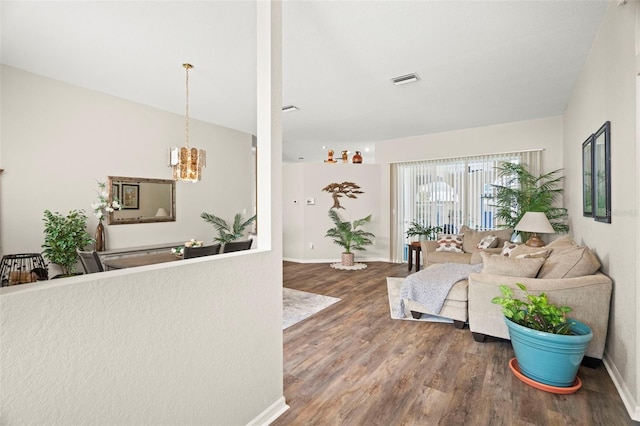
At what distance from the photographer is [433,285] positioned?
314cm

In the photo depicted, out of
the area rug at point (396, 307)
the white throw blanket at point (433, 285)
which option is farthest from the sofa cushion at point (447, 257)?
the white throw blanket at point (433, 285)

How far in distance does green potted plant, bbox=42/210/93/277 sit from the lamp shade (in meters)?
5.34

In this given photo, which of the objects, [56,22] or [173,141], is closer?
[56,22]

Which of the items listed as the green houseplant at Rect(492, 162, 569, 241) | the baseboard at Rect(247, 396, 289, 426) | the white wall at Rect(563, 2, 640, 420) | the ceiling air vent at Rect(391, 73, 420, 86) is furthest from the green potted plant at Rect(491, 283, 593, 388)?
the green houseplant at Rect(492, 162, 569, 241)

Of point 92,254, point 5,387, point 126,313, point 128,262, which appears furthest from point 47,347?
point 128,262

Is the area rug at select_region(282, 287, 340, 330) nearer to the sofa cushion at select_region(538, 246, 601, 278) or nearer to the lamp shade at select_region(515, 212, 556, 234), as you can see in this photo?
the sofa cushion at select_region(538, 246, 601, 278)

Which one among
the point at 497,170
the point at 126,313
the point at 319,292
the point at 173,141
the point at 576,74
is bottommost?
the point at 319,292

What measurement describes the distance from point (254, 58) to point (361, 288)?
332 centimetres

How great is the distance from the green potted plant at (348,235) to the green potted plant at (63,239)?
13.7ft

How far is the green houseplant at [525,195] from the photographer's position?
14.6ft

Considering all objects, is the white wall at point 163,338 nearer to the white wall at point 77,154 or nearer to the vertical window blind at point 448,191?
the white wall at point 77,154

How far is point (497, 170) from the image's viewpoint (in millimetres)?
5422

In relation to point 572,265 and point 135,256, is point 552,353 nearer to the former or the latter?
point 572,265

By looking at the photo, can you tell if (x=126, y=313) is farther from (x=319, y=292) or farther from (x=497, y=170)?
(x=497, y=170)
